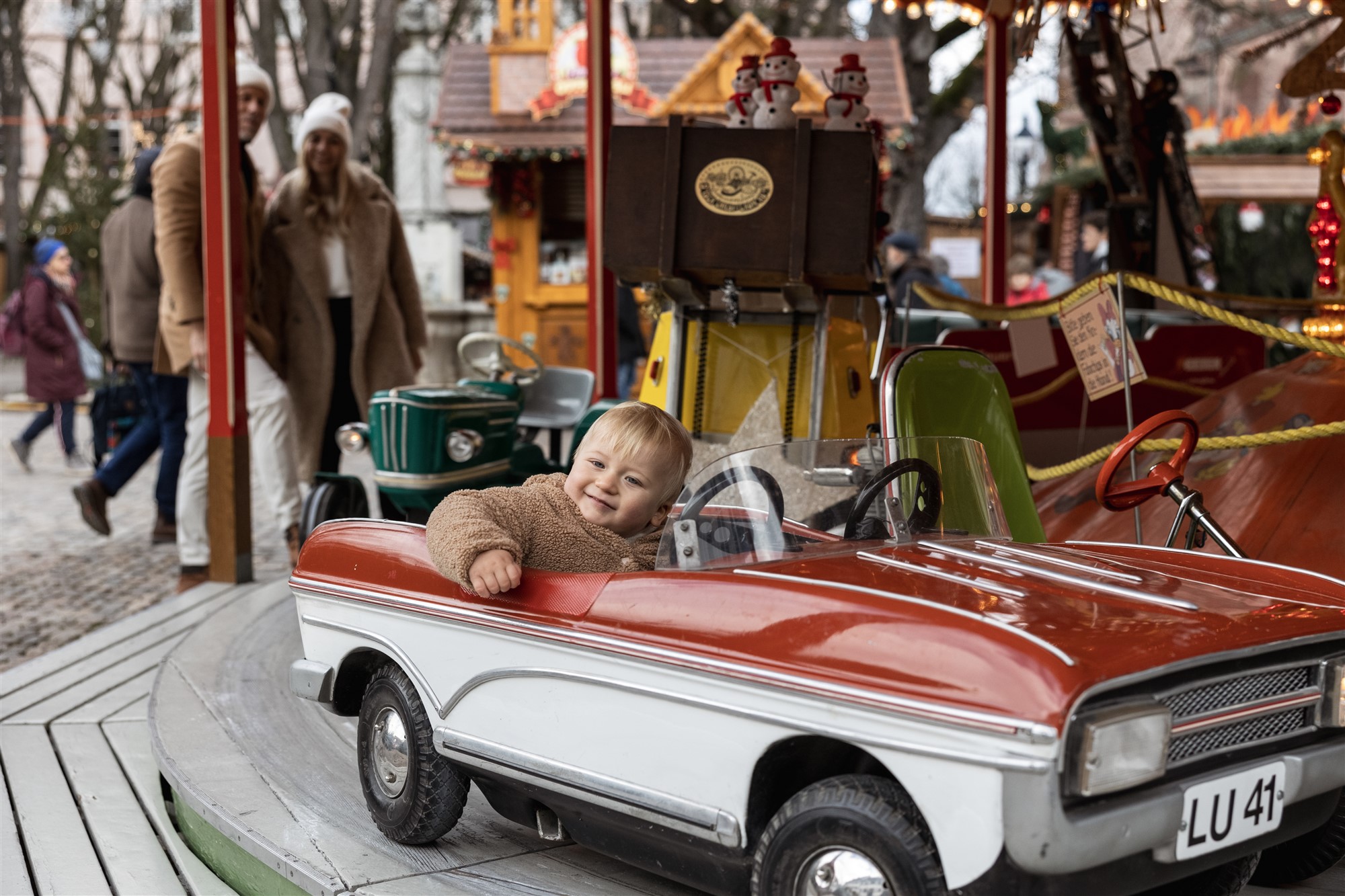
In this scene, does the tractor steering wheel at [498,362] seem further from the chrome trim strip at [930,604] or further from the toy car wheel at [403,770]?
the chrome trim strip at [930,604]

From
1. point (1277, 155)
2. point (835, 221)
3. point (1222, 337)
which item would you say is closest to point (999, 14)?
point (1222, 337)

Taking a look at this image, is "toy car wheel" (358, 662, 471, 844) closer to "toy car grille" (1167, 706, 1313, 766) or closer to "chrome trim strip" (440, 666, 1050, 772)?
"chrome trim strip" (440, 666, 1050, 772)

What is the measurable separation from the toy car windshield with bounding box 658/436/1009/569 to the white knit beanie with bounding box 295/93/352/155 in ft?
13.7

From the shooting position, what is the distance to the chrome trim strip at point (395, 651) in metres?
2.79

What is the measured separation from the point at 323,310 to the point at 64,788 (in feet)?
10.1

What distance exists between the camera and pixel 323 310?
631cm

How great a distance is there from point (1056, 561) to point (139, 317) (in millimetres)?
5982

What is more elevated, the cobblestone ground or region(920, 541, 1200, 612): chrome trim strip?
region(920, 541, 1200, 612): chrome trim strip

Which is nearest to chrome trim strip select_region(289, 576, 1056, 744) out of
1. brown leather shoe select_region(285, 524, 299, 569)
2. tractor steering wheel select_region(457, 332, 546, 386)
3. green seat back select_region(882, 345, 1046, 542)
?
green seat back select_region(882, 345, 1046, 542)

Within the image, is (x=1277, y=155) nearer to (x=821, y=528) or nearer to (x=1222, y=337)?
(x=1222, y=337)

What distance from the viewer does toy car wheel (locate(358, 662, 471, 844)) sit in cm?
282

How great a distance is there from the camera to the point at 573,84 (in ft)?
48.4

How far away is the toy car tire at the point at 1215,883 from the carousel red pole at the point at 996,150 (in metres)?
5.69

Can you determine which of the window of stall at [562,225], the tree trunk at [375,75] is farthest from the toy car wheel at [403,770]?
the tree trunk at [375,75]
